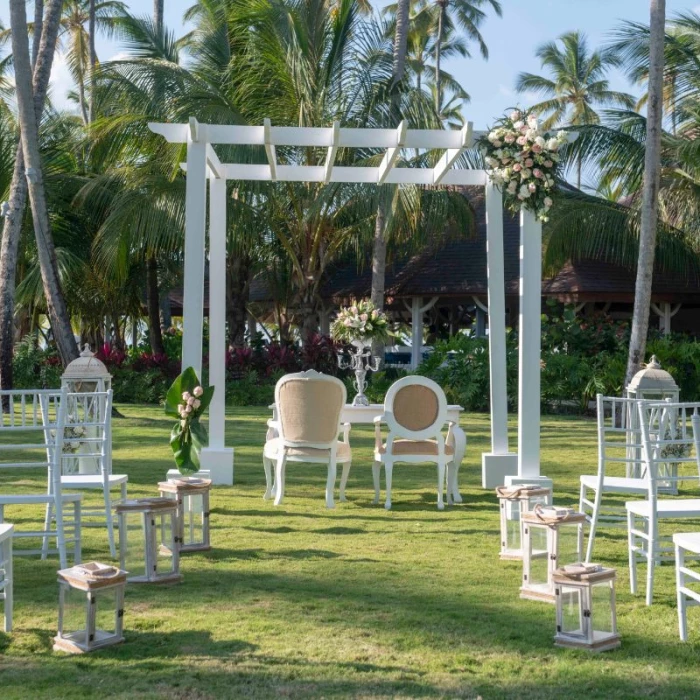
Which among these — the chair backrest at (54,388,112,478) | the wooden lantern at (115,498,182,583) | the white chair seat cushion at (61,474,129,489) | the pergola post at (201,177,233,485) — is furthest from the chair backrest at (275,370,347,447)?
the wooden lantern at (115,498,182,583)

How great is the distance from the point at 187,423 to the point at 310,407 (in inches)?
41.4

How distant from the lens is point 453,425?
8977 millimetres

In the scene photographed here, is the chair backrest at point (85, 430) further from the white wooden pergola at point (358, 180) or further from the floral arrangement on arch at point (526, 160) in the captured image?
the floral arrangement on arch at point (526, 160)

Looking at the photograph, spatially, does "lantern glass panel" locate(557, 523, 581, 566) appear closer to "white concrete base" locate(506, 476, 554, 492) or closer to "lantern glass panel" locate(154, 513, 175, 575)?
"lantern glass panel" locate(154, 513, 175, 575)

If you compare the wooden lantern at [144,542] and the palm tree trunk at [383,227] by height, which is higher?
the palm tree trunk at [383,227]

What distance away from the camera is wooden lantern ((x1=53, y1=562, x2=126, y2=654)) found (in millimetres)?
4395

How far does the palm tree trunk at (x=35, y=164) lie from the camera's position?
1423cm

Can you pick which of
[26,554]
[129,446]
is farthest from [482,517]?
[129,446]

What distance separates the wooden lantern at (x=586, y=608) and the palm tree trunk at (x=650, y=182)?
1075 centimetres

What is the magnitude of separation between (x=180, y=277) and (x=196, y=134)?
14854mm

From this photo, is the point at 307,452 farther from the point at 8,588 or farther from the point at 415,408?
the point at 8,588

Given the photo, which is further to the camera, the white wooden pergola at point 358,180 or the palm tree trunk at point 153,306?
the palm tree trunk at point 153,306

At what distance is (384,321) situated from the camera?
385 inches

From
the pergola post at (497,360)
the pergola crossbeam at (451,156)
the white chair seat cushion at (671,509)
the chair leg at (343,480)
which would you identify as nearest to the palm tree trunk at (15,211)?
the pergola crossbeam at (451,156)
